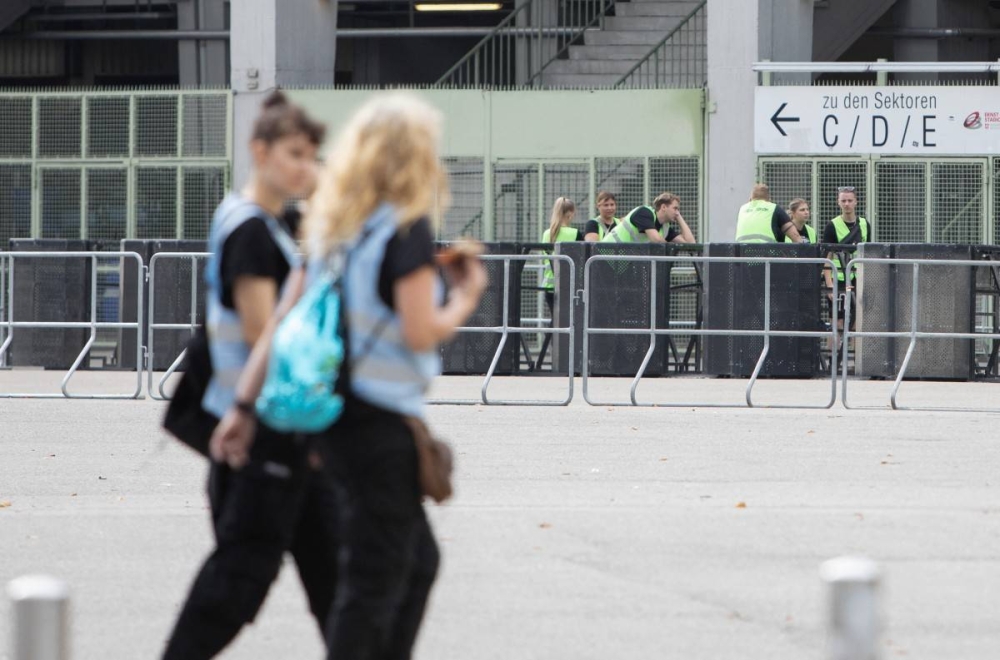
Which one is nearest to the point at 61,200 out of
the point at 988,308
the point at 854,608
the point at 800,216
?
the point at 800,216

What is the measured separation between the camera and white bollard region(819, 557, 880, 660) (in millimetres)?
3064

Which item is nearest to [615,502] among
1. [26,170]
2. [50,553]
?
[50,553]

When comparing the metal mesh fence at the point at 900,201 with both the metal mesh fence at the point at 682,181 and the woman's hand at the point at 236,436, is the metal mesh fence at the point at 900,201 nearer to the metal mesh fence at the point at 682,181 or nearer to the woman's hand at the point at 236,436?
the metal mesh fence at the point at 682,181

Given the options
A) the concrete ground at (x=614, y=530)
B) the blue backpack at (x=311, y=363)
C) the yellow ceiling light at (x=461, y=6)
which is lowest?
the concrete ground at (x=614, y=530)

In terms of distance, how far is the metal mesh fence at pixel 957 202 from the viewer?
22062mm

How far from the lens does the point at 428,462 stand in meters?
4.23

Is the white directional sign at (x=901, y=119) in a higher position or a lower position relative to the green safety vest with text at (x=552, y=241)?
higher

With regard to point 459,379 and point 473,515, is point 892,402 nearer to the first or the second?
point 459,379

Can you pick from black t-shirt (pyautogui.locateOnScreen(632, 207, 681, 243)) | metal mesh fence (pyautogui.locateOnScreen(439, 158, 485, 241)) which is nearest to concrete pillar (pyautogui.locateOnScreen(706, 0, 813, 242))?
metal mesh fence (pyautogui.locateOnScreen(439, 158, 485, 241))

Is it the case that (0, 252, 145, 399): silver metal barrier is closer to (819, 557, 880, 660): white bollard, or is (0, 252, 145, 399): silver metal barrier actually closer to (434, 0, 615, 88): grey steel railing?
(434, 0, 615, 88): grey steel railing

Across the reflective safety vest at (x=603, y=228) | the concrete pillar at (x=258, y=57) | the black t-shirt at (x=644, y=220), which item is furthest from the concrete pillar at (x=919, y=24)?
the black t-shirt at (x=644, y=220)

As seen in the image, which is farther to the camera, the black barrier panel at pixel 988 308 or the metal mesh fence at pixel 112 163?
the metal mesh fence at pixel 112 163

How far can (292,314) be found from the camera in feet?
14.1

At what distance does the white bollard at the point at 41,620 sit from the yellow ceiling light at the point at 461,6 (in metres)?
29.6
